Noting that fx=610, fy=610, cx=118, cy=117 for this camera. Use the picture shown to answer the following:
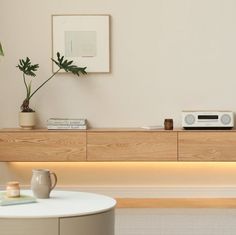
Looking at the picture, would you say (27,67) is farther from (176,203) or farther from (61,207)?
(61,207)

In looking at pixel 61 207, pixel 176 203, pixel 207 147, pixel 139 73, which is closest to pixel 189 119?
pixel 207 147

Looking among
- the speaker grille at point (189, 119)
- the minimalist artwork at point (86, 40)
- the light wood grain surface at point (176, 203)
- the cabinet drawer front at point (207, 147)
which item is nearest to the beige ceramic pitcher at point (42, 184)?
the light wood grain surface at point (176, 203)

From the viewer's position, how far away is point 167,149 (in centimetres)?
523

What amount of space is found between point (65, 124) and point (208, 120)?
1.25 metres

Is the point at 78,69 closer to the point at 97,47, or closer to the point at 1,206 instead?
the point at 97,47

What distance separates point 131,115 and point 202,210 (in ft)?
3.93

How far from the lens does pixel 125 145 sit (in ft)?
17.2

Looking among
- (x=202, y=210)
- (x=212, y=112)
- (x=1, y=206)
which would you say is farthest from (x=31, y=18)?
(x=1, y=206)

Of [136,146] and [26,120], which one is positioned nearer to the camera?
[136,146]

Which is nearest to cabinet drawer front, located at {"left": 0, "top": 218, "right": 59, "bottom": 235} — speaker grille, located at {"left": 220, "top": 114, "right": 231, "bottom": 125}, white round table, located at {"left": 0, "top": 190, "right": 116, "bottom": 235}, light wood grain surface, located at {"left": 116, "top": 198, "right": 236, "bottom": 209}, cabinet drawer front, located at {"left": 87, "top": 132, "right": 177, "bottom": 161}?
white round table, located at {"left": 0, "top": 190, "right": 116, "bottom": 235}

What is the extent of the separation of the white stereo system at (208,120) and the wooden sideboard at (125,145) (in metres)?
0.09

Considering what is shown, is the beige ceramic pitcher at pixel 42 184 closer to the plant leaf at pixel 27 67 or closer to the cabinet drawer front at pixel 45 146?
the cabinet drawer front at pixel 45 146

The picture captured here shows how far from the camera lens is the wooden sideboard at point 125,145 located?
5.23 m

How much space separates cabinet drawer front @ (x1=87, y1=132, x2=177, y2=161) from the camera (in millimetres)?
5227
